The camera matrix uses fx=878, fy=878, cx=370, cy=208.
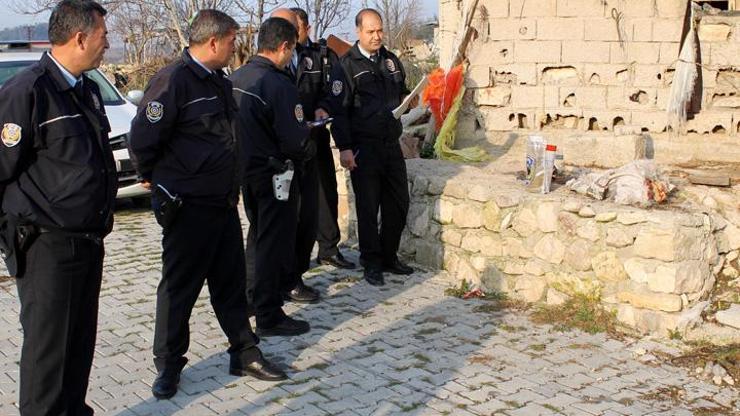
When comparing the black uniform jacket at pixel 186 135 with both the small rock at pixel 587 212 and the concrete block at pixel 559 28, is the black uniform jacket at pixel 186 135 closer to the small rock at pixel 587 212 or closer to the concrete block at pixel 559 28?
the small rock at pixel 587 212

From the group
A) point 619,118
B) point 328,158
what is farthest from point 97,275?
point 619,118

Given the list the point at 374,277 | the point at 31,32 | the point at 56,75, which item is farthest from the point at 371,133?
the point at 31,32

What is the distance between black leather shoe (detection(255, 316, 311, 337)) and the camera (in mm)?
5691

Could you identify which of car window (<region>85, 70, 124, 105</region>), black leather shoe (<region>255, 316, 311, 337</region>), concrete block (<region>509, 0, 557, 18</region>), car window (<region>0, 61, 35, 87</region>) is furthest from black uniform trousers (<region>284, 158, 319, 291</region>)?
car window (<region>0, 61, 35, 87</region>)

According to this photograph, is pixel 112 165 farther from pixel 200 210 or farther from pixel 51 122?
pixel 200 210

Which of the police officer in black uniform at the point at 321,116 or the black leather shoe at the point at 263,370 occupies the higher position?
the police officer in black uniform at the point at 321,116

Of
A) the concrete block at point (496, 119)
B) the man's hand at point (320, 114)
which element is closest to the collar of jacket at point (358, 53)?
the man's hand at point (320, 114)

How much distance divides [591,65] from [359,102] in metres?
2.58

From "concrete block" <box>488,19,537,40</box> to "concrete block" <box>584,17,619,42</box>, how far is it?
19.5 inches

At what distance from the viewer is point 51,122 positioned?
3676 millimetres

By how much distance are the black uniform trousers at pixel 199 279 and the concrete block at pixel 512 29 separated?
4266mm

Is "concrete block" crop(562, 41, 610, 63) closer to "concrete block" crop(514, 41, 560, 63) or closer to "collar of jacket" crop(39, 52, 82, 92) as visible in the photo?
"concrete block" crop(514, 41, 560, 63)

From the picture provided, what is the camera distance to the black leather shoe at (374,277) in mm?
6852

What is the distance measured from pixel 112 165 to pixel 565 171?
421 cm
